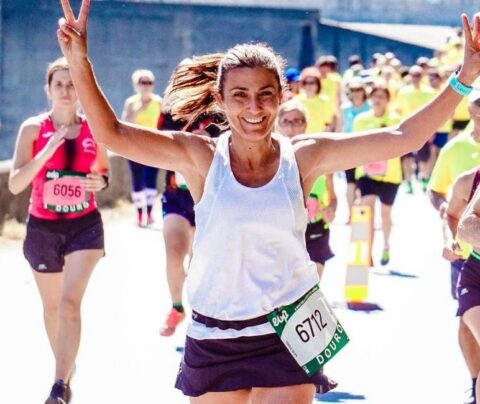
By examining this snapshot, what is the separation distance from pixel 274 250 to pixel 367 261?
713 cm

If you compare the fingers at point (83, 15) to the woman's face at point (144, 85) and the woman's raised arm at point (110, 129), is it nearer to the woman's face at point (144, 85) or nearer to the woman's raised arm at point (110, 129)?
the woman's raised arm at point (110, 129)

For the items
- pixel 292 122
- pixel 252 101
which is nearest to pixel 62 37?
pixel 252 101

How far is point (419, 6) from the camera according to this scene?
3997cm

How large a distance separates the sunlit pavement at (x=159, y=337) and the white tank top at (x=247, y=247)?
3212 millimetres

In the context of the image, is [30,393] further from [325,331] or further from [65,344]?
[325,331]

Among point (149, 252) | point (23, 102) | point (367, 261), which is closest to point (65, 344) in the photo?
point (367, 261)

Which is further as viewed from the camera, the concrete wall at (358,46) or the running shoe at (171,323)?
the concrete wall at (358,46)

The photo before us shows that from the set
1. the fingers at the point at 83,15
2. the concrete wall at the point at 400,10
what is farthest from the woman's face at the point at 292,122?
the concrete wall at the point at 400,10

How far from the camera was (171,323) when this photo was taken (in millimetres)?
9477

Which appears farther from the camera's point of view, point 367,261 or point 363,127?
point 363,127

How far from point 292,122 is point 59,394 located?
2.52 meters

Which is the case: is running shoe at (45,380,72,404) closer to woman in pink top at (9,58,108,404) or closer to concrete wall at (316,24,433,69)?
woman in pink top at (9,58,108,404)

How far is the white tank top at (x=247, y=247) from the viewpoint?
15.8 feet

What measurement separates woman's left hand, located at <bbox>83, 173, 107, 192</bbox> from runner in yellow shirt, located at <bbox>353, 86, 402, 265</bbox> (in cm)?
628
